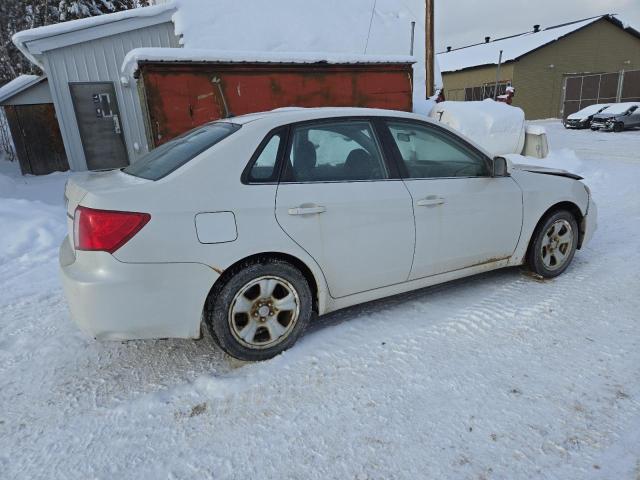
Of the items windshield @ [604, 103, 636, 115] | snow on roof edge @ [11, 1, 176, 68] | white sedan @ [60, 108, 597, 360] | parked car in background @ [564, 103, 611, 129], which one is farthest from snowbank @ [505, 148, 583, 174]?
parked car in background @ [564, 103, 611, 129]

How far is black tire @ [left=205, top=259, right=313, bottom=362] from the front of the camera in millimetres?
2598

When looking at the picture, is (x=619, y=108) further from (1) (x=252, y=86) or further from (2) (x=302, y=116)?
(2) (x=302, y=116)

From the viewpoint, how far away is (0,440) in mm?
2180

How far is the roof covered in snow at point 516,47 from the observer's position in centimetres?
2830

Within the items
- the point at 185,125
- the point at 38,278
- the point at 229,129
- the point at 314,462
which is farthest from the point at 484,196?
the point at 185,125

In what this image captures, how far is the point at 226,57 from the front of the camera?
322 inches

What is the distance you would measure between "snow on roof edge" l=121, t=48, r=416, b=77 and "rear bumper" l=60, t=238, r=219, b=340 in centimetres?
625

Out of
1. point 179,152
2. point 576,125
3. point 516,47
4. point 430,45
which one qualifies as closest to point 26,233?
point 179,152

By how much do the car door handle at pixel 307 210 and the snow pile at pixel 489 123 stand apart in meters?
7.71

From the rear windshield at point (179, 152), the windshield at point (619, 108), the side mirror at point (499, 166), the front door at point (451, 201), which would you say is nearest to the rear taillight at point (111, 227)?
the rear windshield at point (179, 152)

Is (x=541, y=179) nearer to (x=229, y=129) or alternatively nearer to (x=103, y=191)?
(x=229, y=129)

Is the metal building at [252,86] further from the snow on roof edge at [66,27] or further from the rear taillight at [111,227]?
the rear taillight at [111,227]

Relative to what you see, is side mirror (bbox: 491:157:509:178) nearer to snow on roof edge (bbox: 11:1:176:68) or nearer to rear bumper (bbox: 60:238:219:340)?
rear bumper (bbox: 60:238:219:340)

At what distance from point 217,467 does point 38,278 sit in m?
3.19
